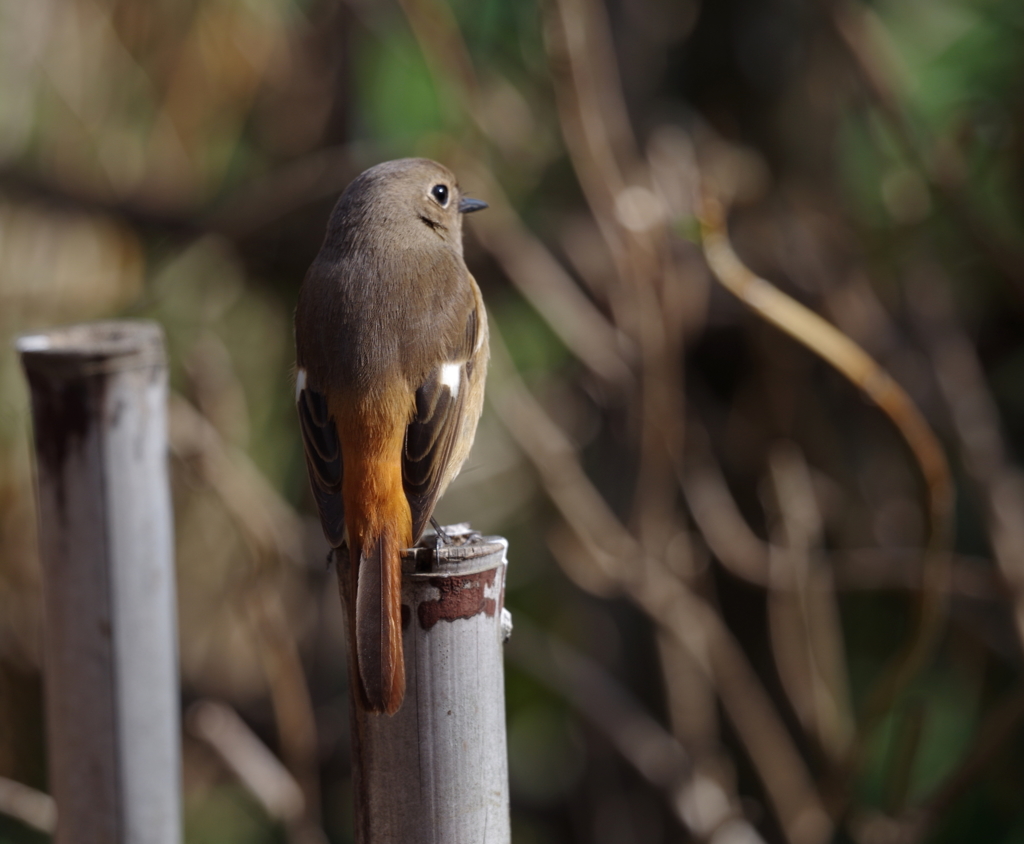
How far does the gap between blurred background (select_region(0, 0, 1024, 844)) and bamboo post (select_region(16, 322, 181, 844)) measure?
1.31 m

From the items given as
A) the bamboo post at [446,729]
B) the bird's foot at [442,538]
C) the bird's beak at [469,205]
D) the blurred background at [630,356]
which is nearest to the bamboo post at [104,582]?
the bird's foot at [442,538]

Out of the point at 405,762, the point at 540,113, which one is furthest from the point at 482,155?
the point at 405,762

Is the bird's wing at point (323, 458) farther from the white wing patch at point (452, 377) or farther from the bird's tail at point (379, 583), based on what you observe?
the white wing patch at point (452, 377)

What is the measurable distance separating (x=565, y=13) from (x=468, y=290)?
1.08 meters

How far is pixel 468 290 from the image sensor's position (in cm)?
240

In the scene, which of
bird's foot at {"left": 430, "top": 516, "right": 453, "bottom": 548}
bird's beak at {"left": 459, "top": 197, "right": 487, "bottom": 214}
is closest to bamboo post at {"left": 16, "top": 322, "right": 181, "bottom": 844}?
bird's foot at {"left": 430, "top": 516, "right": 453, "bottom": 548}

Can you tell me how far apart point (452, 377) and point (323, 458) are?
31 cm

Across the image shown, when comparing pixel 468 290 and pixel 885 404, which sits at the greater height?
pixel 468 290

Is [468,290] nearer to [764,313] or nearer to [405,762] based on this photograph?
[764,313]

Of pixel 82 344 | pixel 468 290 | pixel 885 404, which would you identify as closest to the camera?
pixel 82 344

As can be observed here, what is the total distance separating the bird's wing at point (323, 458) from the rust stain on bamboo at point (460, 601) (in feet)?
1.82

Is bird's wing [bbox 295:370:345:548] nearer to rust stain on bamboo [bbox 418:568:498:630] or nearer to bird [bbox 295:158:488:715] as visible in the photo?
bird [bbox 295:158:488:715]

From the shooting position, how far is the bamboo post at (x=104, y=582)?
197 centimetres

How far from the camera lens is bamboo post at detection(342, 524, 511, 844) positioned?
145 cm
